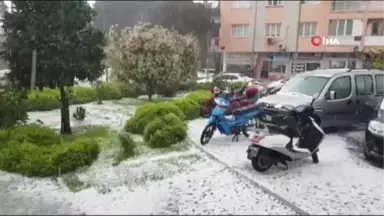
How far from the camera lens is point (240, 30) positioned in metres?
30.2

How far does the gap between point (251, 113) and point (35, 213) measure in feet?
18.6

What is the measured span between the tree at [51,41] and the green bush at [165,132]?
1.91m

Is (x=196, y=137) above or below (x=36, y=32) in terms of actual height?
below

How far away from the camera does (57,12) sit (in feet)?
22.8

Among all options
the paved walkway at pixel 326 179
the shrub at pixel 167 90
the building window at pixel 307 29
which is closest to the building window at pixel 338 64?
the building window at pixel 307 29

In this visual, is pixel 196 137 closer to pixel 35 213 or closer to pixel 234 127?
pixel 234 127

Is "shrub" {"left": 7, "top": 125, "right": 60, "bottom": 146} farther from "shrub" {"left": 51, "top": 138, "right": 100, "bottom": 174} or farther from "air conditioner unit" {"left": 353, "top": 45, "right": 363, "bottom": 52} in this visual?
"air conditioner unit" {"left": 353, "top": 45, "right": 363, "bottom": 52}

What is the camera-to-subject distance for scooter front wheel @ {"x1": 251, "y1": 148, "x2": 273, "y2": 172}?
548cm

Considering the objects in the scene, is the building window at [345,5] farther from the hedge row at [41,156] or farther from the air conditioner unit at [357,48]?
the hedge row at [41,156]

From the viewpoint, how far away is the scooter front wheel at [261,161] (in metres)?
5.48

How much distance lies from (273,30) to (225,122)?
2296 cm

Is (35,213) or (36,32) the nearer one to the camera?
(35,213)

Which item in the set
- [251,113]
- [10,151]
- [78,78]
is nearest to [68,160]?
[10,151]

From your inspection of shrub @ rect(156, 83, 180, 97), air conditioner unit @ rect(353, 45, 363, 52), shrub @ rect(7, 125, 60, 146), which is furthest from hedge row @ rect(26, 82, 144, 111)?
air conditioner unit @ rect(353, 45, 363, 52)
